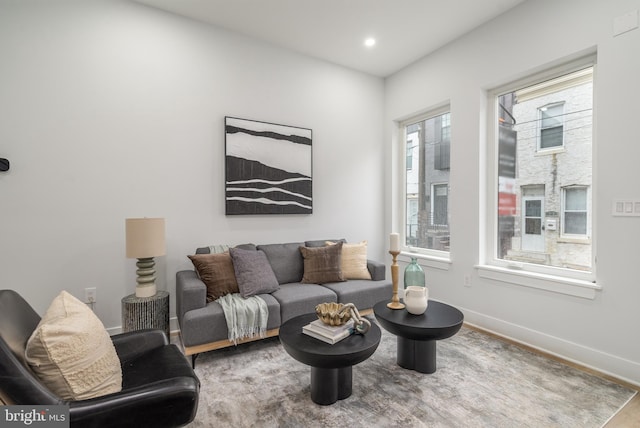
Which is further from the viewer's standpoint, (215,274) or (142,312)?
(215,274)

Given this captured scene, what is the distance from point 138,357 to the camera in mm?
1701

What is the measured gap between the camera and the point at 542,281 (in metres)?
2.64

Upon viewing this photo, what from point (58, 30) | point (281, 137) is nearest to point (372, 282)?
point (281, 137)

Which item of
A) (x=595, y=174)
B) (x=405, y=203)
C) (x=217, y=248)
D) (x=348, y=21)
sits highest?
(x=348, y=21)

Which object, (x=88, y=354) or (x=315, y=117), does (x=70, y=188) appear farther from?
(x=315, y=117)

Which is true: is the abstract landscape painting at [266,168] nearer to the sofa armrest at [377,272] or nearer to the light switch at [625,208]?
the sofa armrest at [377,272]

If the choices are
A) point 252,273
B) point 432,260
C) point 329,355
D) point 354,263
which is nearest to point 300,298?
point 252,273

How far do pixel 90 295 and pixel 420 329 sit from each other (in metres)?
2.77

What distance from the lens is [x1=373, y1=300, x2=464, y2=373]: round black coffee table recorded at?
6.68 ft

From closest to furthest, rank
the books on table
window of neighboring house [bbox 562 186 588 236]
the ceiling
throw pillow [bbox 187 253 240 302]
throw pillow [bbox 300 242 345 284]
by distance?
the books on table → window of neighboring house [bbox 562 186 588 236] → throw pillow [bbox 187 253 240 302] → the ceiling → throw pillow [bbox 300 242 345 284]

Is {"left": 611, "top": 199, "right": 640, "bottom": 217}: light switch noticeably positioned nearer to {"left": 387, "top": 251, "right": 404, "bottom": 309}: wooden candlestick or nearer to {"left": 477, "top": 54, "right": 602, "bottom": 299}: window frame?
{"left": 477, "top": 54, "right": 602, "bottom": 299}: window frame

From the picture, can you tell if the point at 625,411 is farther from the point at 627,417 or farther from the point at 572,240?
the point at 572,240

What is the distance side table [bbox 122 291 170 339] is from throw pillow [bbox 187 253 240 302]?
37 centimetres

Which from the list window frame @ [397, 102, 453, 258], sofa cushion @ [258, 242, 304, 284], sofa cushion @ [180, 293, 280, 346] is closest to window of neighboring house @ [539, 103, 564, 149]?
window frame @ [397, 102, 453, 258]
